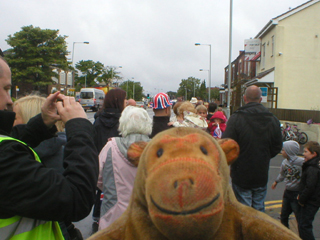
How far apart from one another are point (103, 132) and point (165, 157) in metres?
3.12

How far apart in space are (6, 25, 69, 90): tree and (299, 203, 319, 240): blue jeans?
4168 centimetres

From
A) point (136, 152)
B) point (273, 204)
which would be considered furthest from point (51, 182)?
point (273, 204)

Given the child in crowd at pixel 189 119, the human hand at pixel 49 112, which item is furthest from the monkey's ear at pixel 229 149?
the child in crowd at pixel 189 119

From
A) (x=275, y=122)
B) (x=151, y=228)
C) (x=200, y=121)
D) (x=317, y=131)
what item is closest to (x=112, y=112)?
(x=200, y=121)

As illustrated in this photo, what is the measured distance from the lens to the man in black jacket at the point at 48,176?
121 cm

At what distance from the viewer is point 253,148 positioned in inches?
138

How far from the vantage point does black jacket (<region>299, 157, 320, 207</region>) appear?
3568 millimetres

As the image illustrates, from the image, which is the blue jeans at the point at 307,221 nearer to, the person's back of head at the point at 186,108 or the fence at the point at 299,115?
the person's back of head at the point at 186,108

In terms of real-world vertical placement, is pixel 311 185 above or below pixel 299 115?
below

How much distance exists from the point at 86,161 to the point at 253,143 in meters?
2.60

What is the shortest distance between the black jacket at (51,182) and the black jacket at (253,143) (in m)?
2.48

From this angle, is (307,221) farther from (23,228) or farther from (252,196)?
(23,228)

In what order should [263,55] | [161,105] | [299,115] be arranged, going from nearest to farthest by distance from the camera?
[161,105], [299,115], [263,55]

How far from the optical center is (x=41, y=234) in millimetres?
1402
